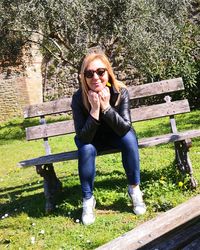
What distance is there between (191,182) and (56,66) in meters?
11.8

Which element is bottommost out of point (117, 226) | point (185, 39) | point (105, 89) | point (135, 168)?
point (117, 226)

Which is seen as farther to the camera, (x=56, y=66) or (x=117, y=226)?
(x=56, y=66)

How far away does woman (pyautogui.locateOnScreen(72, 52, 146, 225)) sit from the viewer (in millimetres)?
3793

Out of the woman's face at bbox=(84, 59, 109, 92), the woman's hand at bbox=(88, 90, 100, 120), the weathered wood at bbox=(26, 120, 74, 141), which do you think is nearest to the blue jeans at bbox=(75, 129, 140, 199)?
the woman's hand at bbox=(88, 90, 100, 120)

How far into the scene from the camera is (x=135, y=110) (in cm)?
484

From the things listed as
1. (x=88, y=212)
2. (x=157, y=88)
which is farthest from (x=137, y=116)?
(x=88, y=212)

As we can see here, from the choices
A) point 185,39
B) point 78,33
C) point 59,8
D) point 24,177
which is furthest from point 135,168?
point 185,39

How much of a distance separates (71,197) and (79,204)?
285 mm

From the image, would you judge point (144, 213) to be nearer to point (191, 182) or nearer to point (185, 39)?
point (191, 182)

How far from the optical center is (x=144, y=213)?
12.7ft

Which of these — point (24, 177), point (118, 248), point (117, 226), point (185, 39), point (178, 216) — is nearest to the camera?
point (118, 248)

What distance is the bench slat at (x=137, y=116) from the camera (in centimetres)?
474

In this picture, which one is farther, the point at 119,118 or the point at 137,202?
the point at 137,202

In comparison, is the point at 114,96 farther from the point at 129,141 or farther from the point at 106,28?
the point at 106,28
